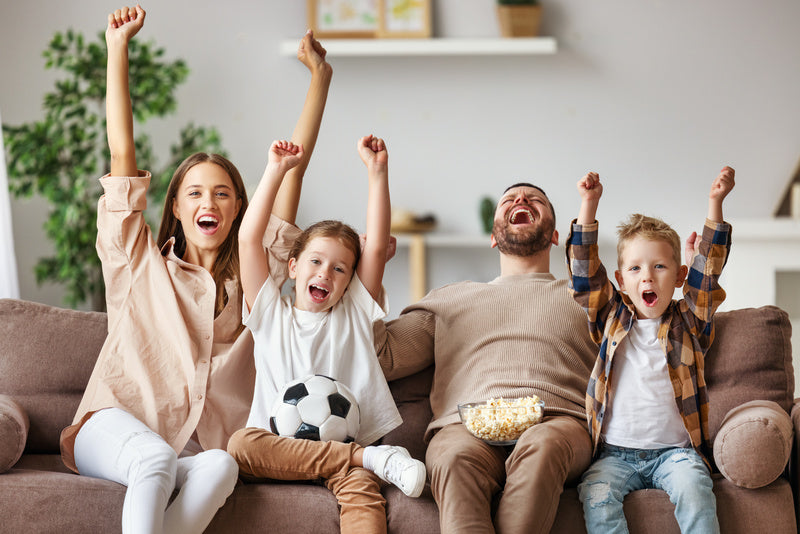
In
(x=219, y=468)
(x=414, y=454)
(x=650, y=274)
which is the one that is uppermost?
(x=650, y=274)

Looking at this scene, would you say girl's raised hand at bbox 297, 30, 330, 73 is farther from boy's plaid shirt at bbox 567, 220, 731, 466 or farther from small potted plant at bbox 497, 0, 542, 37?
small potted plant at bbox 497, 0, 542, 37

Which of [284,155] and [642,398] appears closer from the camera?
[642,398]

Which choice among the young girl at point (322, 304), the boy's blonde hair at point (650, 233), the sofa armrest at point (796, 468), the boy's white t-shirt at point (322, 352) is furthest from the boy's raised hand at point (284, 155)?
the sofa armrest at point (796, 468)

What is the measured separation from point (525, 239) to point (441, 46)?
2.11 meters

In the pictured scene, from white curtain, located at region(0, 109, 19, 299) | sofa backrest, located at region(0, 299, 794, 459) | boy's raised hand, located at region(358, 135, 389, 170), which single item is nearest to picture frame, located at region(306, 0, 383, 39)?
white curtain, located at region(0, 109, 19, 299)

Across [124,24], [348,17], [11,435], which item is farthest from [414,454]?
[348,17]

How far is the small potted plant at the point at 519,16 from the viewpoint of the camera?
13.4ft

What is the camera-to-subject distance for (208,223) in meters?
2.16

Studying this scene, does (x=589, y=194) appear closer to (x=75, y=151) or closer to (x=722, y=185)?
(x=722, y=185)

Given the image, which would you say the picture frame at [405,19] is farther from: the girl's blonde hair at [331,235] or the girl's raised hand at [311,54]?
the girl's blonde hair at [331,235]

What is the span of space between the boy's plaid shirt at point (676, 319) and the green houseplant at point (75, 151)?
7.78 ft

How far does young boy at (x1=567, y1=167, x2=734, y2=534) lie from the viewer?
71.9 inches

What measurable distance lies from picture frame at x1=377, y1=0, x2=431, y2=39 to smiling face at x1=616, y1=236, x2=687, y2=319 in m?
2.54

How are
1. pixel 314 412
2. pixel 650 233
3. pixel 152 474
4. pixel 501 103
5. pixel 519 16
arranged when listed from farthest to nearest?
pixel 501 103, pixel 519 16, pixel 650 233, pixel 314 412, pixel 152 474
